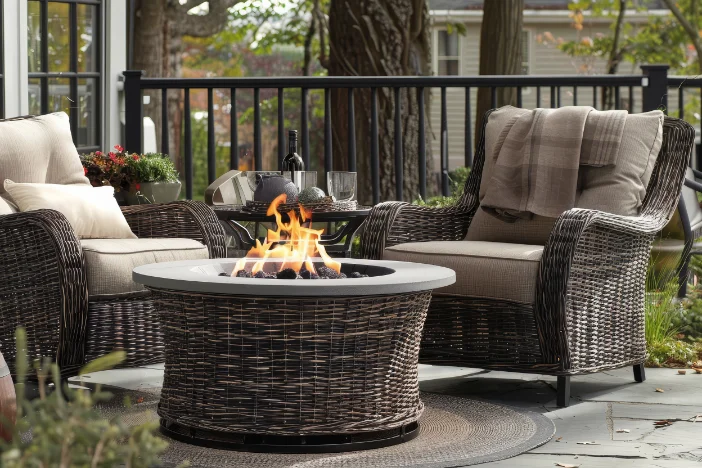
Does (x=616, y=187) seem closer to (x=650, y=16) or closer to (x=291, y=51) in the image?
(x=650, y=16)

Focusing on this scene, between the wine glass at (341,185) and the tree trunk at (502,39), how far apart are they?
469cm

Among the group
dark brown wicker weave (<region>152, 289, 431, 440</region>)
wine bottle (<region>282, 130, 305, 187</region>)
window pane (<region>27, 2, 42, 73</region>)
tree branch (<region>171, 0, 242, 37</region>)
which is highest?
tree branch (<region>171, 0, 242, 37</region>)

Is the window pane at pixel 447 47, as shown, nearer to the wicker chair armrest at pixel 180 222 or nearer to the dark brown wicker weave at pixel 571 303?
the dark brown wicker weave at pixel 571 303

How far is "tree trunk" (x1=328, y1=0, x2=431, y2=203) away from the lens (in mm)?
7641

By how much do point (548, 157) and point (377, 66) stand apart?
368 centimetres

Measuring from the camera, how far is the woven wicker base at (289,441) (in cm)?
305

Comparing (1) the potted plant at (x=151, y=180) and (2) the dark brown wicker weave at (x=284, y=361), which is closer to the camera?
(2) the dark brown wicker weave at (x=284, y=361)

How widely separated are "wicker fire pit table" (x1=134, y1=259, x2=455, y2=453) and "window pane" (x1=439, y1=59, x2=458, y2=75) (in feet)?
57.3

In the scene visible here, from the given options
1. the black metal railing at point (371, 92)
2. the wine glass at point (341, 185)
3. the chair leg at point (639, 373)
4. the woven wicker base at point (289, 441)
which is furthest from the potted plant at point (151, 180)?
the chair leg at point (639, 373)

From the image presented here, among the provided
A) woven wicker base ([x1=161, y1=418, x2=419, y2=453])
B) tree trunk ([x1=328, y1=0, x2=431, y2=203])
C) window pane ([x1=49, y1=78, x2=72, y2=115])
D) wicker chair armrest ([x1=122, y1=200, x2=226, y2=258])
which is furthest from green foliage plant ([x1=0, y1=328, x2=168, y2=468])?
tree trunk ([x1=328, y1=0, x2=431, y2=203])

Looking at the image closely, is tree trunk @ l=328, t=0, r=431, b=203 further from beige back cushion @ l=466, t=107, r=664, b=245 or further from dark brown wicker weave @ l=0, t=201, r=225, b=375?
dark brown wicker weave @ l=0, t=201, r=225, b=375

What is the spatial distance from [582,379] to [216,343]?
1.69 m

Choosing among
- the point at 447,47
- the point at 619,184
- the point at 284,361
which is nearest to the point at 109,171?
the point at 619,184

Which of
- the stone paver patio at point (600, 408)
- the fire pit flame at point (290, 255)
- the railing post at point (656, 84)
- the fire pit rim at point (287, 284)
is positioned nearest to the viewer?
the fire pit rim at point (287, 284)
